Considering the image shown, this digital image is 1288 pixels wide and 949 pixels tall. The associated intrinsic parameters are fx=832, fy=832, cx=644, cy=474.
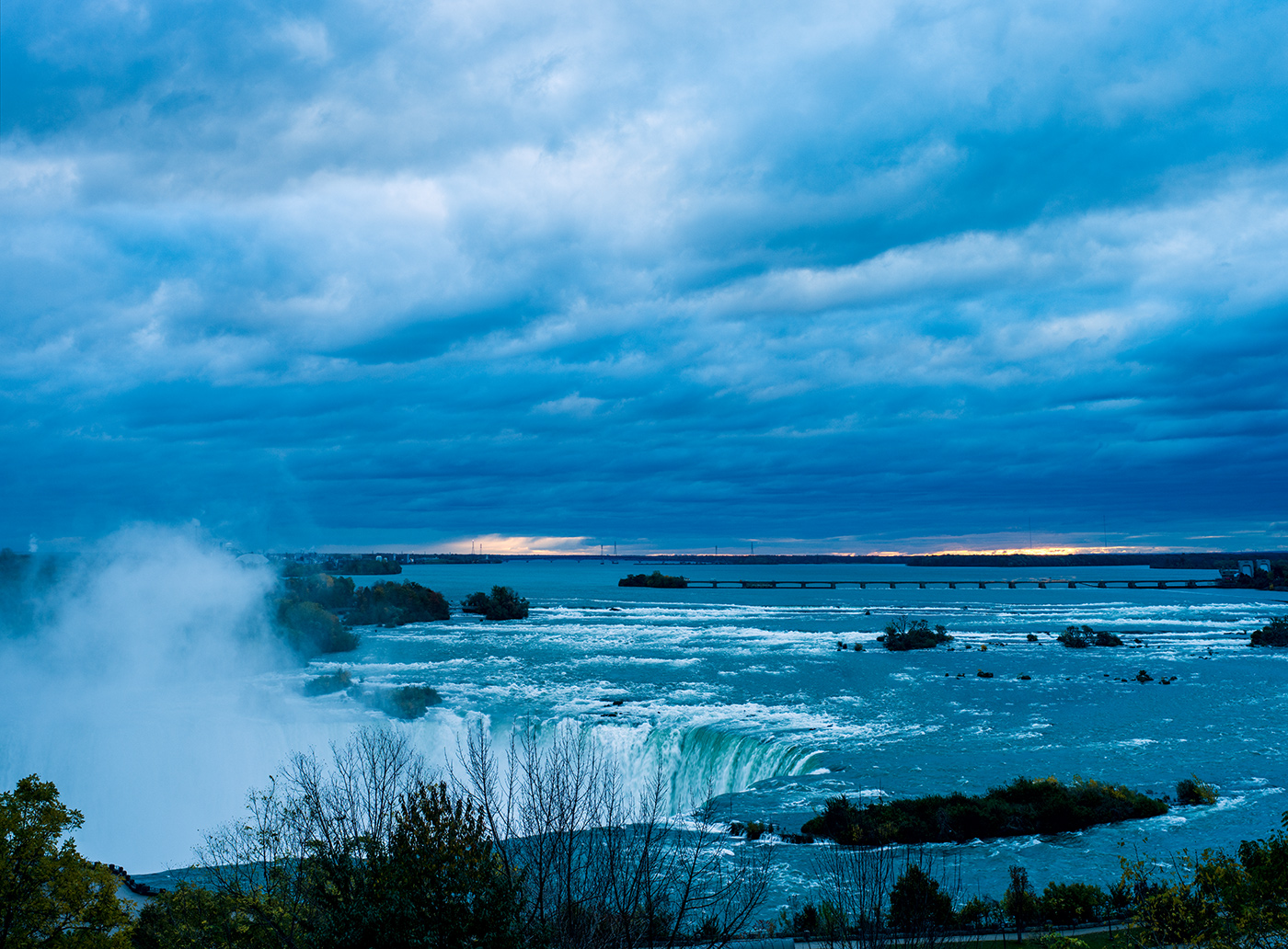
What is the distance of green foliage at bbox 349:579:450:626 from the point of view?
135 m

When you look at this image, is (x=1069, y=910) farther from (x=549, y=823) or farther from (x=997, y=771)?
(x=997, y=771)

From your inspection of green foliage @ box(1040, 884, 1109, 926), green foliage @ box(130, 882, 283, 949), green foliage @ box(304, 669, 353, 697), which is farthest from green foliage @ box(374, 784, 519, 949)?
green foliage @ box(304, 669, 353, 697)

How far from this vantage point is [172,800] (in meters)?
57.5

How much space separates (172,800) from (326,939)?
52.4 metres

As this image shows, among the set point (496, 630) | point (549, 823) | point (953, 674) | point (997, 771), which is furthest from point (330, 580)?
point (549, 823)

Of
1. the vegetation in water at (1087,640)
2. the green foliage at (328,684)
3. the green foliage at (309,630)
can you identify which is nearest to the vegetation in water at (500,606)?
the green foliage at (309,630)

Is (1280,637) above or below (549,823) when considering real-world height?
below

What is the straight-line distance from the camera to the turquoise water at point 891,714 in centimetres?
3738

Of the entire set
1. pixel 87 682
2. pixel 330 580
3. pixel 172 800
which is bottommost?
pixel 172 800

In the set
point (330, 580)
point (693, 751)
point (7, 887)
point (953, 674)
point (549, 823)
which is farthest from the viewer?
point (330, 580)

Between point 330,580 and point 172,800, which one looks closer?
point 172,800

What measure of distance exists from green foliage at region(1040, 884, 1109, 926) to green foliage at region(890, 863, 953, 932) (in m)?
2.95

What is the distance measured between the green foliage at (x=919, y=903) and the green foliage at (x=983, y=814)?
8713 mm

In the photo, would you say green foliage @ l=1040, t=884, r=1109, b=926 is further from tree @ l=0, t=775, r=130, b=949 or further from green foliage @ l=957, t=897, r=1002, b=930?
tree @ l=0, t=775, r=130, b=949
